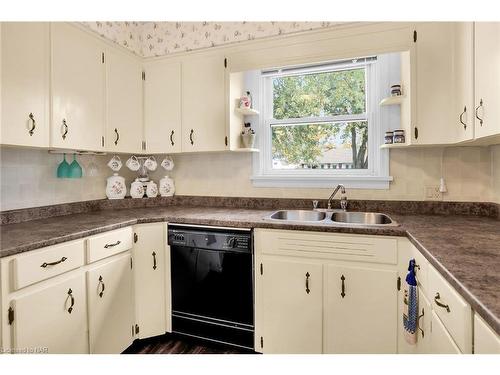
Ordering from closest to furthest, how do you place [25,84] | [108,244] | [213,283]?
[25,84], [108,244], [213,283]

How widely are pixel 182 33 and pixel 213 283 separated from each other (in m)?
2.13

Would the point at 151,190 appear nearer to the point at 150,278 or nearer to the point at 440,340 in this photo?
the point at 150,278

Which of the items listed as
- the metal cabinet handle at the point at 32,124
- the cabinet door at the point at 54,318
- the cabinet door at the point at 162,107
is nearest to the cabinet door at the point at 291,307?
the cabinet door at the point at 54,318

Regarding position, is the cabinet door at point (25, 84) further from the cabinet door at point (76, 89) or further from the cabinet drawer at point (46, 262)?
the cabinet drawer at point (46, 262)

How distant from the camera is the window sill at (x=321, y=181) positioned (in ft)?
7.60

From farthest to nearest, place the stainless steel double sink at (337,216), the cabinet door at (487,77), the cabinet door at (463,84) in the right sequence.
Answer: the stainless steel double sink at (337,216)
the cabinet door at (463,84)
the cabinet door at (487,77)

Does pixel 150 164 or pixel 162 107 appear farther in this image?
pixel 150 164

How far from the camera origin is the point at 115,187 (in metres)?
2.63

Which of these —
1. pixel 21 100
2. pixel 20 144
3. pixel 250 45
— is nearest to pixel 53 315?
pixel 20 144

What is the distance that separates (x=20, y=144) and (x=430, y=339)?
2.25 m

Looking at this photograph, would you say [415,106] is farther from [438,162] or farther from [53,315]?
[53,315]

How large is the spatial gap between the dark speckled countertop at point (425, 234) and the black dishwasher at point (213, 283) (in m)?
0.10

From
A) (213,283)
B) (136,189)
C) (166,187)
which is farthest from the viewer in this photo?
(166,187)

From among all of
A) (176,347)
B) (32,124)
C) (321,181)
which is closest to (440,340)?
(321,181)
